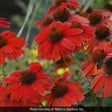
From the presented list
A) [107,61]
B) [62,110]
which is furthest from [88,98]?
[107,61]

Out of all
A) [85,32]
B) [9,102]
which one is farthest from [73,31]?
[9,102]

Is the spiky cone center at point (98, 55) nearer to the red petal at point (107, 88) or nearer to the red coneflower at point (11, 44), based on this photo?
the red petal at point (107, 88)

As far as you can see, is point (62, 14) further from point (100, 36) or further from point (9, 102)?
point (9, 102)

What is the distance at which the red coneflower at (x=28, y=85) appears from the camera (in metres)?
0.61

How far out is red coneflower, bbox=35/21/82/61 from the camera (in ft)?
2.21

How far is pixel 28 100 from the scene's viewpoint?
60 centimetres

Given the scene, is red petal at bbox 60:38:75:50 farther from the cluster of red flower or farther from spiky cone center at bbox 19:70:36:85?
spiky cone center at bbox 19:70:36:85

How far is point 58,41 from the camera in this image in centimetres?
73

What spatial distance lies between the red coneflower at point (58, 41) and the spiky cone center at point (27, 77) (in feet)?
0.22

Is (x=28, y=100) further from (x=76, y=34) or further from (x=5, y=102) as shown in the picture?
(x=76, y=34)

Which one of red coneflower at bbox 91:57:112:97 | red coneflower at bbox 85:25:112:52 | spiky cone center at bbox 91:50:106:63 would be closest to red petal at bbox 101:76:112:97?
red coneflower at bbox 91:57:112:97

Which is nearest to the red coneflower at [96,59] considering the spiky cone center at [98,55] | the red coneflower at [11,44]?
the spiky cone center at [98,55]

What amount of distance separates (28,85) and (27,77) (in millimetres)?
24

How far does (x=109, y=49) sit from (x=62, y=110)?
0.24 metres
